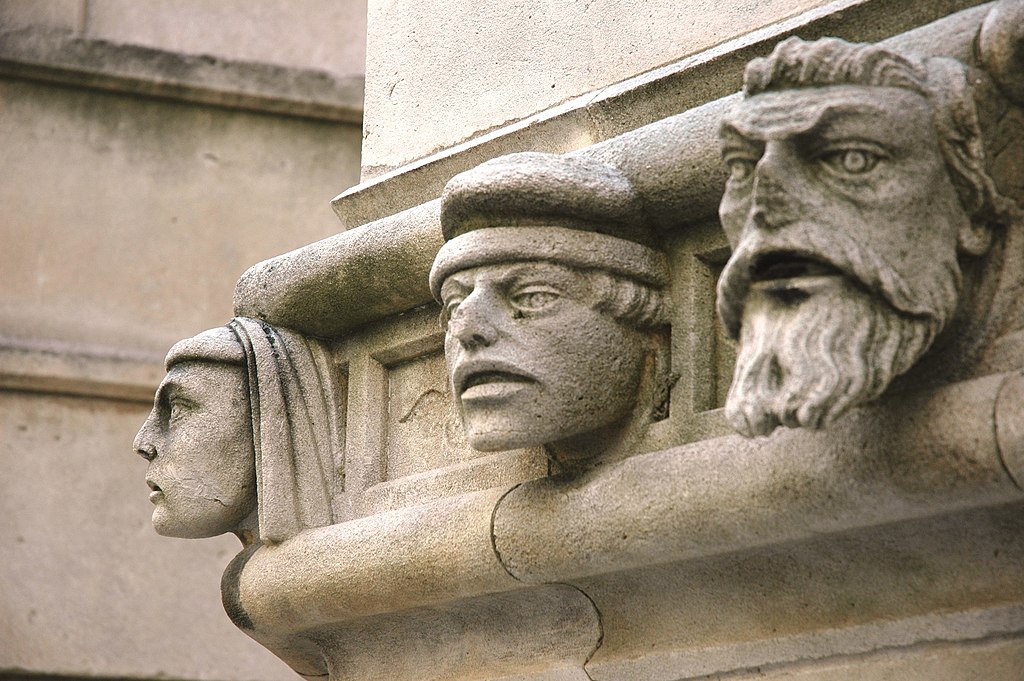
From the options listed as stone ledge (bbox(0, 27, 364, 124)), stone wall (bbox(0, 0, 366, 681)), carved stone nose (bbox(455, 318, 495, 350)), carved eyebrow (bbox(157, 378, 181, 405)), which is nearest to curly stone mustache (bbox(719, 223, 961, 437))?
carved stone nose (bbox(455, 318, 495, 350))

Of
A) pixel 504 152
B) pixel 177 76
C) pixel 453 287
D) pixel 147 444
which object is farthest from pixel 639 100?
pixel 177 76

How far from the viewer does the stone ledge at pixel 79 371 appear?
4324 millimetres

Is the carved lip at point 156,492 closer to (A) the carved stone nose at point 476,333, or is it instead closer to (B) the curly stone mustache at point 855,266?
(A) the carved stone nose at point 476,333

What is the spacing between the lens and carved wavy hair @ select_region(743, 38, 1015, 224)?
57.4 inches

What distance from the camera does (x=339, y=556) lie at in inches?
78.8

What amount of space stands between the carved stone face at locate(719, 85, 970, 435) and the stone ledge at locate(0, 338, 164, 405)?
3135mm

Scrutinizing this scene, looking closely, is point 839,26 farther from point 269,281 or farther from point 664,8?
point 269,281

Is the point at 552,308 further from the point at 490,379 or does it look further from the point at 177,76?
the point at 177,76

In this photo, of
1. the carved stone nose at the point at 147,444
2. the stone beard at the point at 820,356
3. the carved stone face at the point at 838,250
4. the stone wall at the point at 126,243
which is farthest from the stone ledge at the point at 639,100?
the stone wall at the point at 126,243

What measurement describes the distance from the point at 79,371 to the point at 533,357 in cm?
291

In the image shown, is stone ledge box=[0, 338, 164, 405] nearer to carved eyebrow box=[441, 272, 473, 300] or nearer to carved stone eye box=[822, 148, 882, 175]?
carved eyebrow box=[441, 272, 473, 300]

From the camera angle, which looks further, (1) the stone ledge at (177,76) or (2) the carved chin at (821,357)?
(1) the stone ledge at (177,76)

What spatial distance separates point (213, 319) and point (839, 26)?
3067 millimetres

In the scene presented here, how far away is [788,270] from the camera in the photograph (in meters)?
1.46
